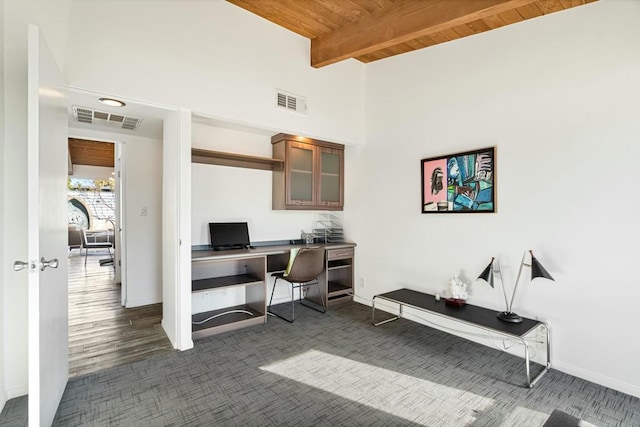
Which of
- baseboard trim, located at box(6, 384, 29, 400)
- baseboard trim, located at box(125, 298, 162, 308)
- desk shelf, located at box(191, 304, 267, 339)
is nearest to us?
baseboard trim, located at box(6, 384, 29, 400)

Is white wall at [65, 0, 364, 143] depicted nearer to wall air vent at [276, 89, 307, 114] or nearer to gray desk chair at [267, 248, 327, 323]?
wall air vent at [276, 89, 307, 114]

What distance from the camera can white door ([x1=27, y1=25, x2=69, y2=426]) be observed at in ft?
4.94

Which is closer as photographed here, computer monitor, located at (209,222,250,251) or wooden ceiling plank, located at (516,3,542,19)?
wooden ceiling plank, located at (516,3,542,19)

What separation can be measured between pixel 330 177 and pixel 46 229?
10.4 feet

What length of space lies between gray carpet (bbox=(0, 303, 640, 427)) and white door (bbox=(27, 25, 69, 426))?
0.40m

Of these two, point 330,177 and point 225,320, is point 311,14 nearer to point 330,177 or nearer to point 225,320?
point 330,177

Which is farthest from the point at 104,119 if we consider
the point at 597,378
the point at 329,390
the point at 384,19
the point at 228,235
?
the point at 597,378

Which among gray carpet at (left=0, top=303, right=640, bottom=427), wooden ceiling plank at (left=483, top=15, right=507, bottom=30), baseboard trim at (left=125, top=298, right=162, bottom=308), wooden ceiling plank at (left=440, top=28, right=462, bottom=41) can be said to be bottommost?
gray carpet at (left=0, top=303, right=640, bottom=427)

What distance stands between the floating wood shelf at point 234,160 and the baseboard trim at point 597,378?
3391mm

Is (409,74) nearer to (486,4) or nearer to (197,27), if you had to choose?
(486,4)

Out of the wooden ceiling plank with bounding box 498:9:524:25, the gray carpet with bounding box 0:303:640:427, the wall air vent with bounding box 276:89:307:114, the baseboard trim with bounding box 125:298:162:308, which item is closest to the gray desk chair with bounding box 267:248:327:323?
the gray carpet with bounding box 0:303:640:427

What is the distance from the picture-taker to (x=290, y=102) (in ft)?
11.7

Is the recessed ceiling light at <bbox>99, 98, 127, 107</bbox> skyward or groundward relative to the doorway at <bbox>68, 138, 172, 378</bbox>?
skyward

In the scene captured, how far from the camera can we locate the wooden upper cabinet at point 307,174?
3895 mm
